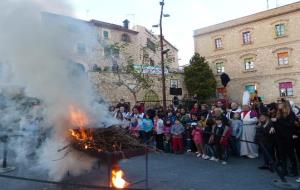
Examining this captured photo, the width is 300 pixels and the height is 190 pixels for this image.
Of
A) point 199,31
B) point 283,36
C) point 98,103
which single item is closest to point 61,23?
point 98,103

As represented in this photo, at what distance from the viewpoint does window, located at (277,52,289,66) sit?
33125 mm

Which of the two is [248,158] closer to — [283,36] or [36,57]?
[36,57]

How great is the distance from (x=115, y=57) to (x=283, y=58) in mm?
21231

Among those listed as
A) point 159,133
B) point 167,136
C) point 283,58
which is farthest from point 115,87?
point 283,58

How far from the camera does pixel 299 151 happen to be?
812 cm

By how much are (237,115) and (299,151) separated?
2494 millimetres

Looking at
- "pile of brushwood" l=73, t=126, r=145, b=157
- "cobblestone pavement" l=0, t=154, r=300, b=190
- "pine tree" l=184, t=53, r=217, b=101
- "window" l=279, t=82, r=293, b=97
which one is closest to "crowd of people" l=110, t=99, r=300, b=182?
"cobblestone pavement" l=0, t=154, r=300, b=190

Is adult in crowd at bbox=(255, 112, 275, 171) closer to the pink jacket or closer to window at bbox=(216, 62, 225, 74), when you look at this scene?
the pink jacket

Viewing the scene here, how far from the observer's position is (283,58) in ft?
110

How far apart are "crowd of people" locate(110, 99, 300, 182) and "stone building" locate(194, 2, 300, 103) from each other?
23.8m

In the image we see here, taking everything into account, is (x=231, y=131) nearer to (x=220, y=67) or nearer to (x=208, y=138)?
(x=208, y=138)

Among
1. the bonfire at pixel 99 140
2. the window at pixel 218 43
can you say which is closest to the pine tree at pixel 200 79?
the window at pixel 218 43

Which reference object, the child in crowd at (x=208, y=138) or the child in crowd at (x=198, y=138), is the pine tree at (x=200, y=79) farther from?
the child in crowd at (x=208, y=138)

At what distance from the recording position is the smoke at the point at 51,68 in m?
6.70
